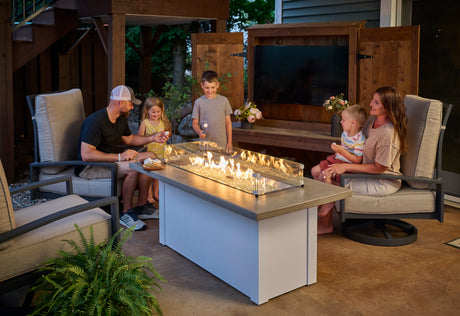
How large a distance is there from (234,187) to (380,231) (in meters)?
1.88

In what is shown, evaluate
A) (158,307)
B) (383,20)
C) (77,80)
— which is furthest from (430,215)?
(77,80)

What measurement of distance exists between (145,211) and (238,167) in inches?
66.8

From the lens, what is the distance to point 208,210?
13.4 ft

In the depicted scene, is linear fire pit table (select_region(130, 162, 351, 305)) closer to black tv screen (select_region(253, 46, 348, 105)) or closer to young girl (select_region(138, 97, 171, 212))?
young girl (select_region(138, 97, 171, 212))

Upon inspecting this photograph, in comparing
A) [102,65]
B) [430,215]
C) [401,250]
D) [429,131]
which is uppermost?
[102,65]

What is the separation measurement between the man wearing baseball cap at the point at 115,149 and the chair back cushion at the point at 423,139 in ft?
7.69

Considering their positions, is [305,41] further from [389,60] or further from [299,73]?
[389,60]

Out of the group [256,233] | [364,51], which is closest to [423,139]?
[256,233]

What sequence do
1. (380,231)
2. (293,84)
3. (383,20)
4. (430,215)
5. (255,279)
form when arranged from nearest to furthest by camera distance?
1. (255,279)
2. (430,215)
3. (380,231)
4. (383,20)
5. (293,84)

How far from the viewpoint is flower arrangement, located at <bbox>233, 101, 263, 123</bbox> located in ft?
23.2

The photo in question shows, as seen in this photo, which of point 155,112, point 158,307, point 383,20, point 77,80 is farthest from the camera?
point 77,80

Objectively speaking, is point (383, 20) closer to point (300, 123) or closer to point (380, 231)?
point (300, 123)

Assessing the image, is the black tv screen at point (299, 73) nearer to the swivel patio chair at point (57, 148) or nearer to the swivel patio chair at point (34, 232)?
the swivel patio chair at point (57, 148)

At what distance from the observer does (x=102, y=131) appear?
17.1 feet
